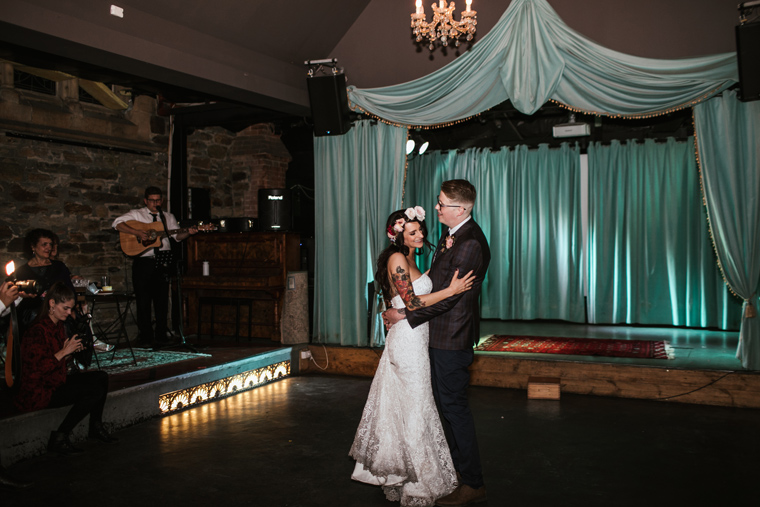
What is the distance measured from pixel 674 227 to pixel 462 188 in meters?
6.52

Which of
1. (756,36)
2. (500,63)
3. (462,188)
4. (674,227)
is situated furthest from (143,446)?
(674,227)

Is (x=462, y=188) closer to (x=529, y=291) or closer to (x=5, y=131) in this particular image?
(x=5, y=131)

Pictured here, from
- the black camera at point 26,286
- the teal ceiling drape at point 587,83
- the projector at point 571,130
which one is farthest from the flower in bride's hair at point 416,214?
the projector at point 571,130

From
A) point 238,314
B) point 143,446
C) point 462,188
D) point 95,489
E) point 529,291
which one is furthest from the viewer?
point 529,291

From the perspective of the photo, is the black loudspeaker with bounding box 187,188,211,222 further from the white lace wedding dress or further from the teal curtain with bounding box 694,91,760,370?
the teal curtain with bounding box 694,91,760,370

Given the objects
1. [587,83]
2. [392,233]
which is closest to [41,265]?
[392,233]

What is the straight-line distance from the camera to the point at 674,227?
8.68 m

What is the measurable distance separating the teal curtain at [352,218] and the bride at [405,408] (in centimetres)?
315

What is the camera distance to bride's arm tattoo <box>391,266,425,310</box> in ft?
10.7

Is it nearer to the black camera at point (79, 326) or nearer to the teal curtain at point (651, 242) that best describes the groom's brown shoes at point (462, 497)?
the black camera at point (79, 326)

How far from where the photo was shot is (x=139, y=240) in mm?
6746

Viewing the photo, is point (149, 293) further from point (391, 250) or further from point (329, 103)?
point (391, 250)

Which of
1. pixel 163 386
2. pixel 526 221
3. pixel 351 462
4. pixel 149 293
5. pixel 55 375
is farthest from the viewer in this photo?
pixel 526 221

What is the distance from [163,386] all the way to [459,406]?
3.02 m
